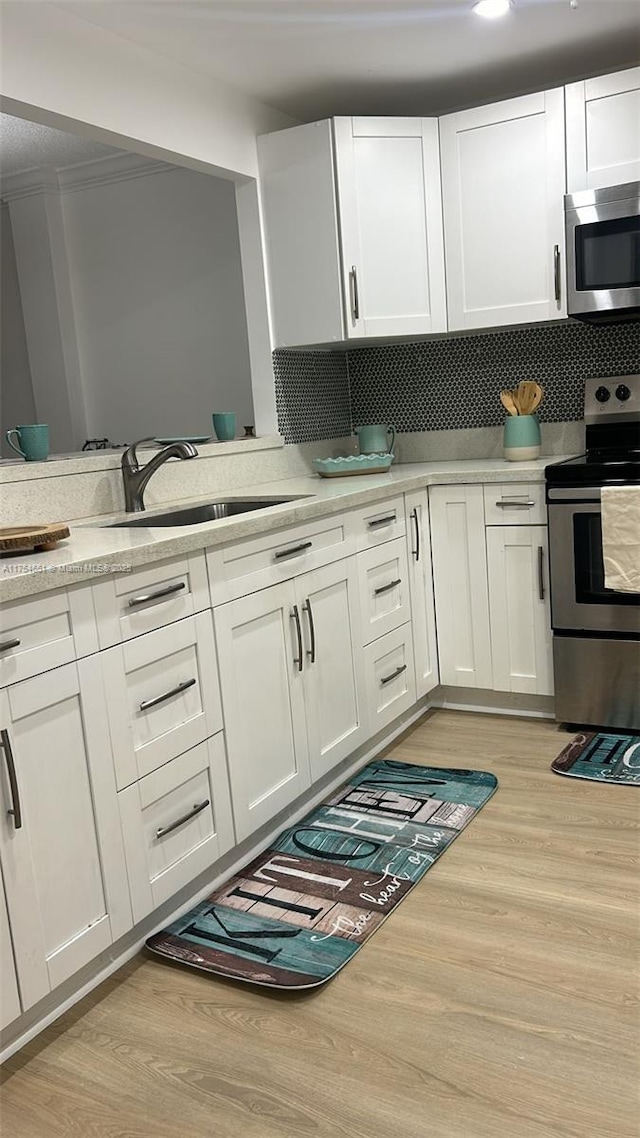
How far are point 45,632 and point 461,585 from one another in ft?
6.33

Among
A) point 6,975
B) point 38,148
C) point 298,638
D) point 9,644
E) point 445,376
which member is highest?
point 38,148

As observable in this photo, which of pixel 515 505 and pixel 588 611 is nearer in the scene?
pixel 588 611

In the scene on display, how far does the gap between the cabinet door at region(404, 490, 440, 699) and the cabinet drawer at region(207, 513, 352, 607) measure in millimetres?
489

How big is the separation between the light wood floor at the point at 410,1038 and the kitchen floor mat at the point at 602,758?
482 millimetres

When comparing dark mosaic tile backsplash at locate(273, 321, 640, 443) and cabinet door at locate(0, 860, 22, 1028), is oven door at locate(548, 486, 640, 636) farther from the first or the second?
cabinet door at locate(0, 860, 22, 1028)

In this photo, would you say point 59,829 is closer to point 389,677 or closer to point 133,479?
point 133,479

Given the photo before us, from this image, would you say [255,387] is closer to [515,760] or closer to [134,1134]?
[515,760]

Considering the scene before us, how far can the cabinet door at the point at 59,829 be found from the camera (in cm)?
166

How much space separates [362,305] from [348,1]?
101cm

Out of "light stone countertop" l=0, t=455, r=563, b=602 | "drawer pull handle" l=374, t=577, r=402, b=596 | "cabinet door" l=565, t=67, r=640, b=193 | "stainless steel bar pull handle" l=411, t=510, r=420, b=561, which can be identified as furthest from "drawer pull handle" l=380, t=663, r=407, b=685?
"cabinet door" l=565, t=67, r=640, b=193

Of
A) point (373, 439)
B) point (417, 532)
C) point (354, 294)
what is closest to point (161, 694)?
point (417, 532)

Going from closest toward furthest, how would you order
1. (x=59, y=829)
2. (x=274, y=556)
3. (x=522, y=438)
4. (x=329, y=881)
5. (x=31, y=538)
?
(x=59, y=829) → (x=31, y=538) → (x=329, y=881) → (x=274, y=556) → (x=522, y=438)

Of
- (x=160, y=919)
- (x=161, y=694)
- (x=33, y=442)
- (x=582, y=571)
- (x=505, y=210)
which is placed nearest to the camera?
(x=161, y=694)

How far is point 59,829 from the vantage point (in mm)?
1759
